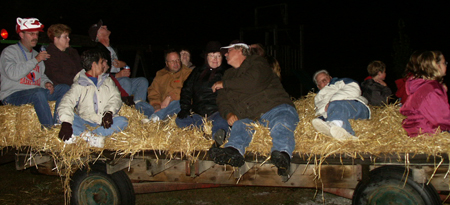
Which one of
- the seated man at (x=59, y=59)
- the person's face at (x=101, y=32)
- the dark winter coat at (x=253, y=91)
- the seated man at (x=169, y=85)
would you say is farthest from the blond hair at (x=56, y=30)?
the dark winter coat at (x=253, y=91)

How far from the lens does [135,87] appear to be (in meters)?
6.07

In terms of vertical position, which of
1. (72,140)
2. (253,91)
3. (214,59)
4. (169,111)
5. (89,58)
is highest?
(89,58)

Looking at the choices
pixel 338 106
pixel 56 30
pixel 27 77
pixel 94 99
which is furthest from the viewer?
pixel 56 30

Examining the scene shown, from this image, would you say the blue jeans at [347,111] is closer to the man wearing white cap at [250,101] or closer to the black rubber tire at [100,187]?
the man wearing white cap at [250,101]

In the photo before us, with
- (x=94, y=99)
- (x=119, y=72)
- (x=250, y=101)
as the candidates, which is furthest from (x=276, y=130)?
(x=119, y=72)

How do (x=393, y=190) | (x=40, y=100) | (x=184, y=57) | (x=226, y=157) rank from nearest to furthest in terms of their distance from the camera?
(x=393, y=190) < (x=226, y=157) < (x=40, y=100) < (x=184, y=57)

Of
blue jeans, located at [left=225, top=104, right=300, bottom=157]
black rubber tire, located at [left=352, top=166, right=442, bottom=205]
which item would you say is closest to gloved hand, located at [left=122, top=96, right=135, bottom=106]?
blue jeans, located at [left=225, top=104, right=300, bottom=157]

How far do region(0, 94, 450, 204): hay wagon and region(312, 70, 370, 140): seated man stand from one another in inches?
4.3

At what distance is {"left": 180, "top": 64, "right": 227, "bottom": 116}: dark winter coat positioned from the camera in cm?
463

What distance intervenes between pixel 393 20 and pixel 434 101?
2481 centimetres

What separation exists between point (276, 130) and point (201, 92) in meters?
1.46

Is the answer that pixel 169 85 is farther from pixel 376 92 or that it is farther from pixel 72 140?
pixel 376 92

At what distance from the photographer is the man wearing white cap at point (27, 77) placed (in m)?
4.50

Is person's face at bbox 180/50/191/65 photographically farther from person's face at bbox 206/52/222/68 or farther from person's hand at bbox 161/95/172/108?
person's face at bbox 206/52/222/68
